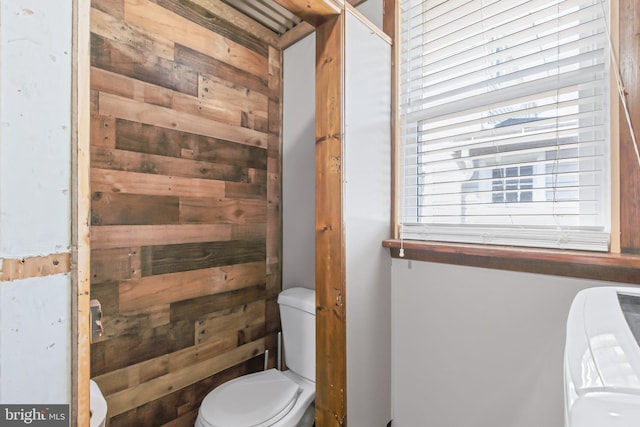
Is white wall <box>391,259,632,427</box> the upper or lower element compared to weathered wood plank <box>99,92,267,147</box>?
lower

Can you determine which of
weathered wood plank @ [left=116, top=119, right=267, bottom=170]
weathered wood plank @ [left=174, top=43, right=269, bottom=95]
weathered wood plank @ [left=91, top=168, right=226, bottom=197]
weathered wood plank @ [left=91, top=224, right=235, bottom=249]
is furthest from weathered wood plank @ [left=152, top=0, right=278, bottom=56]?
weathered wood plank @ [left=91, top=224, right=235, bottom=249]

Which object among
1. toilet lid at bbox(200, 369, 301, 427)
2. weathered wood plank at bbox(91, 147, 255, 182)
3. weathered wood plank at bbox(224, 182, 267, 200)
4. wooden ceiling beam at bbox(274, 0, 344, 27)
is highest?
wooden ceiling beam at bbox(274, 0, 344, 27)

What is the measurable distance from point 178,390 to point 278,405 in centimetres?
65

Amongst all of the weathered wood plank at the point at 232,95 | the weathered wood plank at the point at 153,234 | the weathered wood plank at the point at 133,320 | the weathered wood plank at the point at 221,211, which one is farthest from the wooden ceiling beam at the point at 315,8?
the weathered wood plank at the point at 133,320

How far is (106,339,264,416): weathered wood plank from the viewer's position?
1410mm

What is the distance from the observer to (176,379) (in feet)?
5.25

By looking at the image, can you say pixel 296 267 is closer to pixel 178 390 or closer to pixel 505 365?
pixel 178 390

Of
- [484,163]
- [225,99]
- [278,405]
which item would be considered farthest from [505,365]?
[225,99]

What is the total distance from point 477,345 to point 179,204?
1.59m

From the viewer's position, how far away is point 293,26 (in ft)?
6.65

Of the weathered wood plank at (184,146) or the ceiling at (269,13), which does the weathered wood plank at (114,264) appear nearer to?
the weathered wood plank at (184,146)

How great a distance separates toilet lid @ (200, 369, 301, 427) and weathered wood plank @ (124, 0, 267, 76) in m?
1.82

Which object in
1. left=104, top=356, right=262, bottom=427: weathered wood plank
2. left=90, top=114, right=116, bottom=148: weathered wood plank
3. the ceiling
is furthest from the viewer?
the ceiling

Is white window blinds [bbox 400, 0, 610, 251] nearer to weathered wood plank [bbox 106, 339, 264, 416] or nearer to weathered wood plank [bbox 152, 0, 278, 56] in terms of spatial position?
weathered wood plank [bbox 152, 0, 278, 56]
